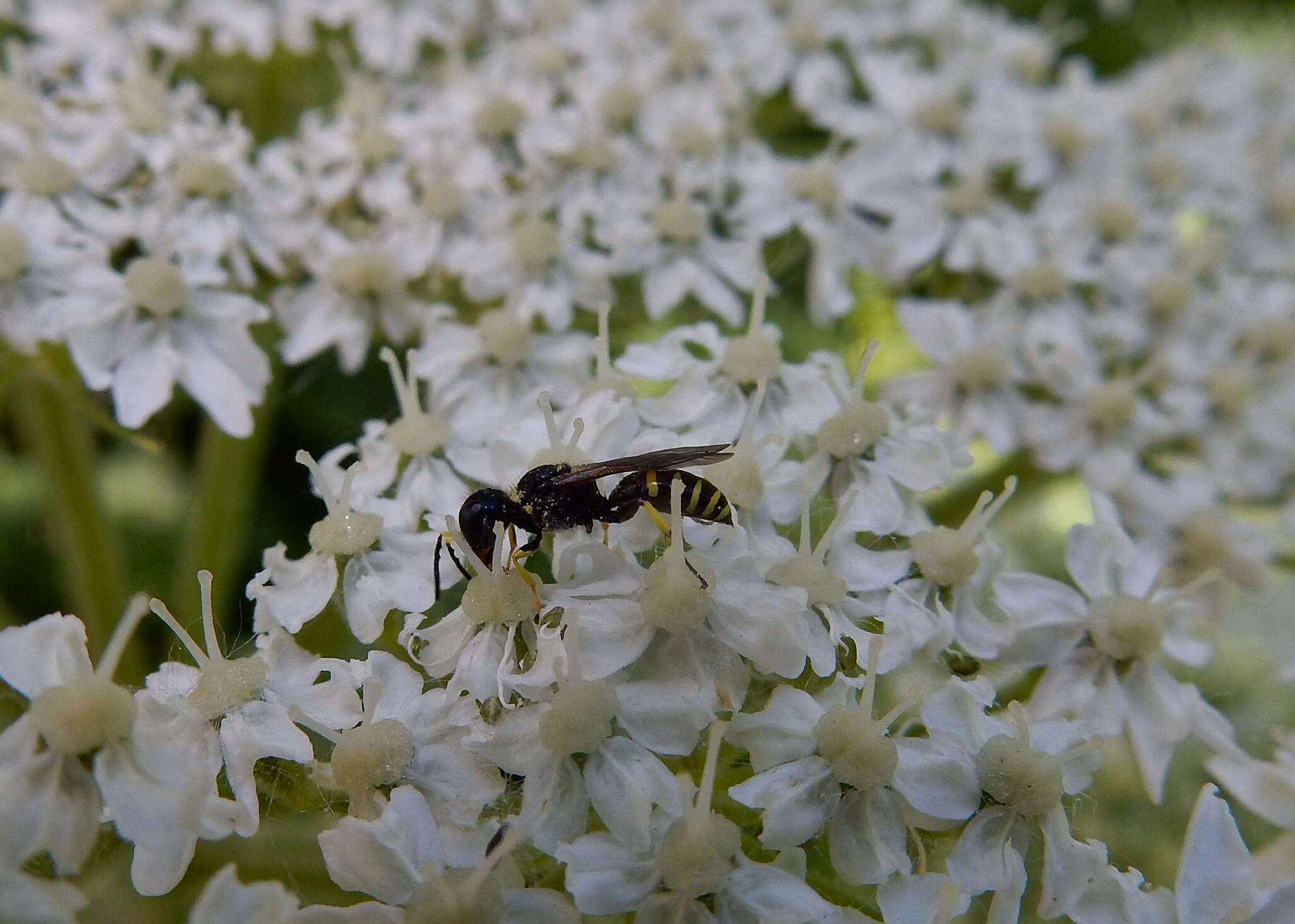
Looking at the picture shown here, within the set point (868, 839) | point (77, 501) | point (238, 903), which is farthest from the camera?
point (77, 501)

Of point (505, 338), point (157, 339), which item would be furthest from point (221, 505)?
point (505, 338)

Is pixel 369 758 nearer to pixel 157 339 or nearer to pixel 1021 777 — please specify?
pixel 1021 777

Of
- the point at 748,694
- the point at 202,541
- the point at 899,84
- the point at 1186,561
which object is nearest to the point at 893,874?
the point at 748,694

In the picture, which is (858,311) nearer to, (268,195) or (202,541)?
(268,195)

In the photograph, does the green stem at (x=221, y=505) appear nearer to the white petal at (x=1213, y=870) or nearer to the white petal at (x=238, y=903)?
the white petal at (x=238, y=903)

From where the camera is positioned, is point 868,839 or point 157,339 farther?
point 157,339

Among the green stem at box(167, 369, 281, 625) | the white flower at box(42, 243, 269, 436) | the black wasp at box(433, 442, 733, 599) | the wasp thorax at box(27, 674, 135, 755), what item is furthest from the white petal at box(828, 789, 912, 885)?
the green stem at box(167, 369, 281, 625)
